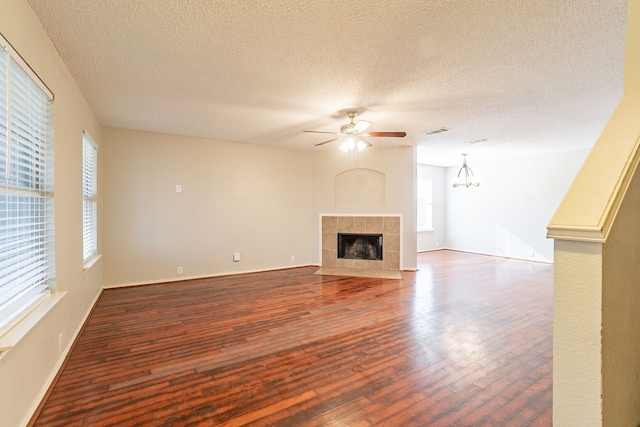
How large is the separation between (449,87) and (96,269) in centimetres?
493

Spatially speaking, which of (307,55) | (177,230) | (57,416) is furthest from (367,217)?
(57,416)

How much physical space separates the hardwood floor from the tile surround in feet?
5.25

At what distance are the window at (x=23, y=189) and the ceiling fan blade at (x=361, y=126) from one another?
9.07 feet

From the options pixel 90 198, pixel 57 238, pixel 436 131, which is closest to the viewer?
pixel 57 238

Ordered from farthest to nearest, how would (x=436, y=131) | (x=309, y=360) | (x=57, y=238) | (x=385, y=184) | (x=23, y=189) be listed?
(x=385, y=184), (x=436, y=131), (x=309, y=360), (x=57, y=238), (x=23, y=189)

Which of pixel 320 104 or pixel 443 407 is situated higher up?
pixel 320 104

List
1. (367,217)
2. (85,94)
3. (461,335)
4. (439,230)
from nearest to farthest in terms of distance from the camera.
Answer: (461,335) < (85,94) < (367,217) < (439,230)

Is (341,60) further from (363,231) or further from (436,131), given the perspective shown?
(363,231)

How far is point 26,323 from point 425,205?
8.37 m

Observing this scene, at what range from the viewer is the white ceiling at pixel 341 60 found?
5.82 feet

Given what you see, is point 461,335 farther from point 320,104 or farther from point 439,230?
point 439,230

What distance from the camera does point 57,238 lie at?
217 cm

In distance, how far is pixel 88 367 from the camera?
2.21m

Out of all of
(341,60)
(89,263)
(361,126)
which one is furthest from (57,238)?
(361,126)
